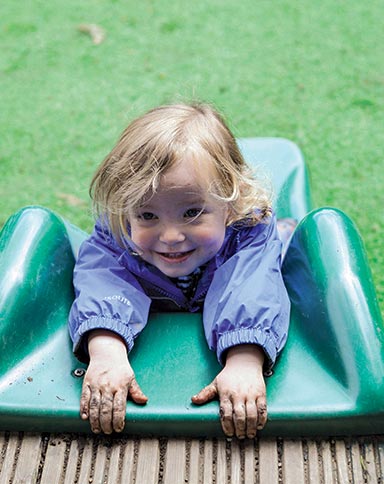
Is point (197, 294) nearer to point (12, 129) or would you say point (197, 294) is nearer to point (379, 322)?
point (379, 322)

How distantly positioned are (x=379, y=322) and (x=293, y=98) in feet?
5.77

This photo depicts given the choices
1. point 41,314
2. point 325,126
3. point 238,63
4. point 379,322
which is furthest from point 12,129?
point 379,322

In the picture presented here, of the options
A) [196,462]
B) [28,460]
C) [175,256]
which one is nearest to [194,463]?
[196,462]

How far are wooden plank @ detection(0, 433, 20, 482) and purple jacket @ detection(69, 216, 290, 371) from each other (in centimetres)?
21

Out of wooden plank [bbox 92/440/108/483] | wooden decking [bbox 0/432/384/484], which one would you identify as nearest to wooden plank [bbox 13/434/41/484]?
wooden decking [bbox 0/432/384/484]

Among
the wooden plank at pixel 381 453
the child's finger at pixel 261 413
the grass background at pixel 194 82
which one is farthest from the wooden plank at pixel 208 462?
the grass background at pixel 194 82

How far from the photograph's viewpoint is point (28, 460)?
1381 mm

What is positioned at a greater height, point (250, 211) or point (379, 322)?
point (250, 211)

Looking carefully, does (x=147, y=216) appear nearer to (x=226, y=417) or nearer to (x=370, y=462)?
(x=226, y=417)

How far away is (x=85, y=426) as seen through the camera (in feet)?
4.55

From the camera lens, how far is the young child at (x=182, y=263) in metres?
1.38

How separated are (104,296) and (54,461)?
1.16 feet

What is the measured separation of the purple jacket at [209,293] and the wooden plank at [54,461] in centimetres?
19

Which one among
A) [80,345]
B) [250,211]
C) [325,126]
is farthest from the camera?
[325,126]
